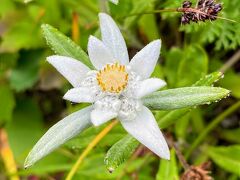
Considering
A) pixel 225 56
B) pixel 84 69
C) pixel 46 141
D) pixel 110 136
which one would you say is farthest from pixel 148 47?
pixel 225 56

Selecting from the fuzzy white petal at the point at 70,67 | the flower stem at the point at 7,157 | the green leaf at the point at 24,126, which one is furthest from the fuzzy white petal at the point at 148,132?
the green leaf at the point at 24,126

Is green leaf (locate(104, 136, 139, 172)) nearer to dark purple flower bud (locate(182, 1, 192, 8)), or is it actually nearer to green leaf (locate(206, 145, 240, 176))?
dark purple flower bud (locate(182, 1, 192, 8))

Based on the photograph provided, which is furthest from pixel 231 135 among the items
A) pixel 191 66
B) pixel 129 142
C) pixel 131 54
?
pixel 129 142

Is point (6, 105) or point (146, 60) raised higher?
point (146, 60)

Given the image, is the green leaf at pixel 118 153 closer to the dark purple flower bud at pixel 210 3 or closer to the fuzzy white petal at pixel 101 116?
the fuzzy white petal at pixel 101 116

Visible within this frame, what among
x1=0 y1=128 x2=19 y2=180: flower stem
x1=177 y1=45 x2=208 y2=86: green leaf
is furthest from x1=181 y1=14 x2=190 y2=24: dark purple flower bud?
x1=0 y1=128 x2=19 y2=180: flower stem

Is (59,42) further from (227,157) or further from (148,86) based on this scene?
(227,157)

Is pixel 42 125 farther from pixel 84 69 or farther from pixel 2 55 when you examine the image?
pixel 84 69
